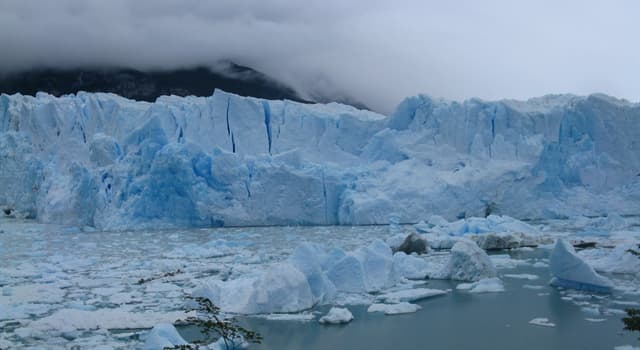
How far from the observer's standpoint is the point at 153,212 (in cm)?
1786

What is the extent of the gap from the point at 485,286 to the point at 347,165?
1302cm

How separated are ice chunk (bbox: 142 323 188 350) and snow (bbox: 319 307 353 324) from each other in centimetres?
163

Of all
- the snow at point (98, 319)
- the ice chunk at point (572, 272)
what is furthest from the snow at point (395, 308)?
the ice chunk at point (572, 272)

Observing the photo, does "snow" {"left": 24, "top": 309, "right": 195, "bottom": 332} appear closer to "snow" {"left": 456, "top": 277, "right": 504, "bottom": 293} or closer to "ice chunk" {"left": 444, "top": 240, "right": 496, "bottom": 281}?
"snow" {"left": 456, "top": 277, "right": 504, "bottom": 293}

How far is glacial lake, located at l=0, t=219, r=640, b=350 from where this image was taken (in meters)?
5.38

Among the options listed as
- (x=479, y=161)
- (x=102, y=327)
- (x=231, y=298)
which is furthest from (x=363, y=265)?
(x=479, y=161)

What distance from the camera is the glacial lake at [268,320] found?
5.38 meters

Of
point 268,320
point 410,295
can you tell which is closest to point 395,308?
point 410,295

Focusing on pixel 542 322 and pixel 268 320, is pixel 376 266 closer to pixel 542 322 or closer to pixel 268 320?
pixel 268 320

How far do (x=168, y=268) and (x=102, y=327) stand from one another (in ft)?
12.7

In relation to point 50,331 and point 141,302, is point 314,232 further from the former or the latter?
point 50,331

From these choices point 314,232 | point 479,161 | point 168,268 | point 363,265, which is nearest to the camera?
point 363,265

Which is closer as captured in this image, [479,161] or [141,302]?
[141,302]

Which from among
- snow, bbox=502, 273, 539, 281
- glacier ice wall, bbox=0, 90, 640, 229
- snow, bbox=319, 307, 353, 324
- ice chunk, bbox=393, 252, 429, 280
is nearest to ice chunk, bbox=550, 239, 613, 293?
snow, bbox=502, 273, 539, 281
